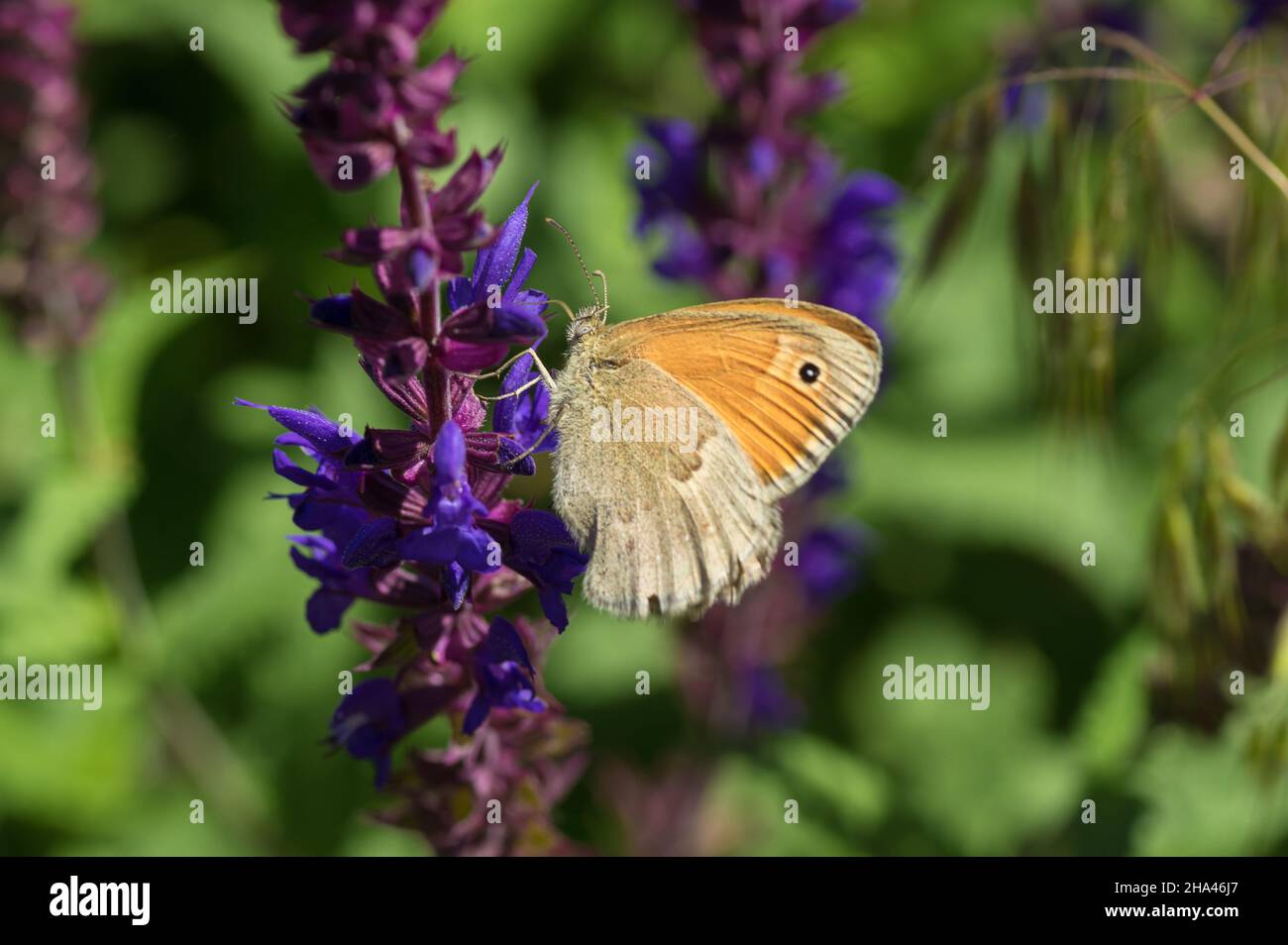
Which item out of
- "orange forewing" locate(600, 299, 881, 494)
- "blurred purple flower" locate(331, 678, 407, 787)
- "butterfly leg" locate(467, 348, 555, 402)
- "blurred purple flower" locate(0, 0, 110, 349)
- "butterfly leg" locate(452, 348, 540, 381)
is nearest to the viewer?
"butterfly leg" locate(452, 348, 540, 381)

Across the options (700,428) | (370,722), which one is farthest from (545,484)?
(370,722)

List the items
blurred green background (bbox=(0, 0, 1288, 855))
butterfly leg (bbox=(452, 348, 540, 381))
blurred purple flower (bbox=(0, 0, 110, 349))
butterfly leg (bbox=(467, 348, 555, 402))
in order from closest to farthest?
butterfly leg (bbox=(452, 348, 540, 381)), butterfly leg (bbox=(467, 348, 555, 402)), blurred green background (bbox=(0, 0, 1288, 855)), blurred purple flower (bbox=(0, 0, 110, 349))

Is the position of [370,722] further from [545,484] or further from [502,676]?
[545,484]

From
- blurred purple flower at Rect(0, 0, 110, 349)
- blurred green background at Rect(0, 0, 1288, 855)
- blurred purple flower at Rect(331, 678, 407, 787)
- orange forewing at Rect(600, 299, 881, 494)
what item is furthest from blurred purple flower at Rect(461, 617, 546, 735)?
blurred purple flower at Rect(0, 0, 110, 349)

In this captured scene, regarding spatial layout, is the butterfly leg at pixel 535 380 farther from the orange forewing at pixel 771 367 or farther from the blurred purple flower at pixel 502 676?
the blurred purple flower at pixel 502 676

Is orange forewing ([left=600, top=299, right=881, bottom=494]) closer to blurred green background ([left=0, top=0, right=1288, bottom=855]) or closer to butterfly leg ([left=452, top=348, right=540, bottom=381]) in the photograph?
butterfly leg ([left=452, top=348, right=540, bottom=381])

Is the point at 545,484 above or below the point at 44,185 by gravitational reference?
below
